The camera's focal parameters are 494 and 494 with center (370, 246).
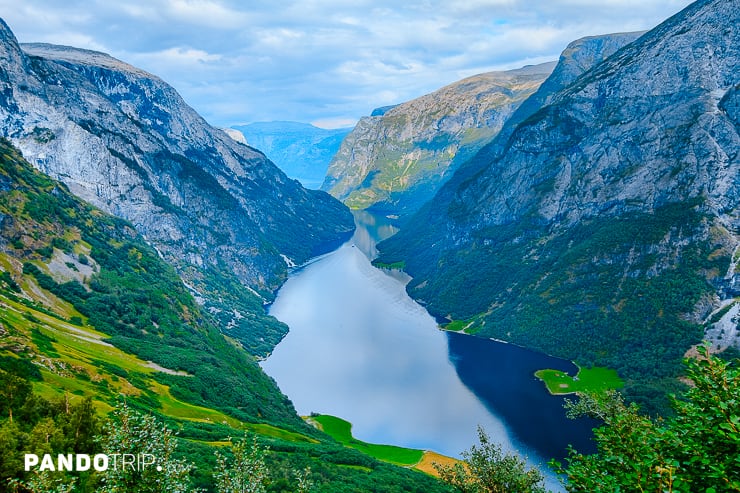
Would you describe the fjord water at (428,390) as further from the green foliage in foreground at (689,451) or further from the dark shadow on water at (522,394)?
the green foliage in foreground at (689,451)

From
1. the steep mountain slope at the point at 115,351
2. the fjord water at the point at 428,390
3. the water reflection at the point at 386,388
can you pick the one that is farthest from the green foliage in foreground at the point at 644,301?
the steep mountain slope at the point at 115,351

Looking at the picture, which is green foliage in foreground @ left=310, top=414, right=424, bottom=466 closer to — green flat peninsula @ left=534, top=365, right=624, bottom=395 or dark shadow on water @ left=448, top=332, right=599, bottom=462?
dark shadow on water @ left=448, top=332, right=599, bottom=462

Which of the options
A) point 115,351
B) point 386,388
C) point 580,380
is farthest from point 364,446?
point 580,380

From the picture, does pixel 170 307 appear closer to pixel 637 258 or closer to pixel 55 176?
pixel 55 176

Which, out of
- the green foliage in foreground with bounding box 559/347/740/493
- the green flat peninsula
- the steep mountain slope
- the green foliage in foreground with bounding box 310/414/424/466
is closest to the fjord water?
the green flat peninsula

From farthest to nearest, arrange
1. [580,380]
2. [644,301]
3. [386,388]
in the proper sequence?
[644,301] < [580,380] < [386,388]

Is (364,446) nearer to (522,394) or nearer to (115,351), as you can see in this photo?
(522,394)
